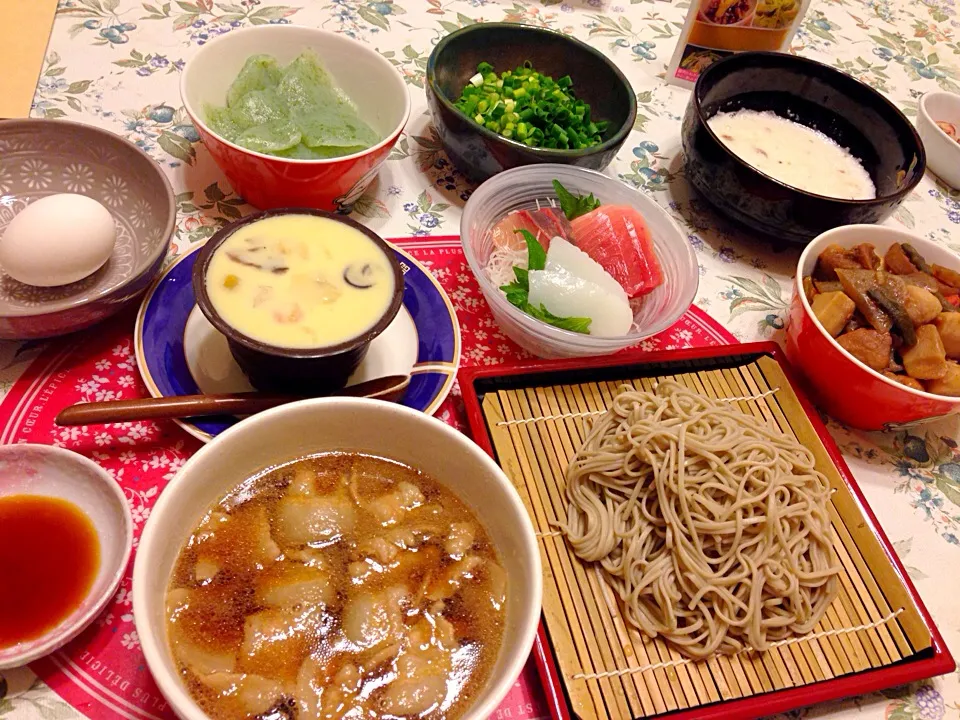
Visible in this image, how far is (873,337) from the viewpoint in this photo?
183 centimetres

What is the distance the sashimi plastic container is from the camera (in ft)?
5.82

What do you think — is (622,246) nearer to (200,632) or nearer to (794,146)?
(794,146)

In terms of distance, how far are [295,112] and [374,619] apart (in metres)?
1.49

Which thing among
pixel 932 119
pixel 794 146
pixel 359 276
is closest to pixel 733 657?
pixel 359 276

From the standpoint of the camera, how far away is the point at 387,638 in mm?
1101

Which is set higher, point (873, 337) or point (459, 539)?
point (873, 337)

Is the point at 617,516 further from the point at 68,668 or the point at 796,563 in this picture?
the point at 68,668

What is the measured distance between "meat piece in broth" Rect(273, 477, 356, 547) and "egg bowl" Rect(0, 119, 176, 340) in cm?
80

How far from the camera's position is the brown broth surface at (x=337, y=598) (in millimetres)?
1028

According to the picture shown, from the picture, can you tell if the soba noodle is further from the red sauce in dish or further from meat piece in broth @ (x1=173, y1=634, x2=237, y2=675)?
the red sauce in dish

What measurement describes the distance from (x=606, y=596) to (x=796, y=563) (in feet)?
1.45

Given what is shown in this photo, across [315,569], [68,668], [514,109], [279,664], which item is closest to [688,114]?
[514,109]

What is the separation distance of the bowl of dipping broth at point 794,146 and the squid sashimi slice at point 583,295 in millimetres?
625

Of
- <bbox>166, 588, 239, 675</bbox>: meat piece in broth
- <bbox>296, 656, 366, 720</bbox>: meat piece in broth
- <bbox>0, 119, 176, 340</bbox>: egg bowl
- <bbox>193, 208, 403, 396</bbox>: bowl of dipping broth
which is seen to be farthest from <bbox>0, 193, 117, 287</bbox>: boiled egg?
<bbox>296, 656, 366, 720</bbox>: meat piece in broth
